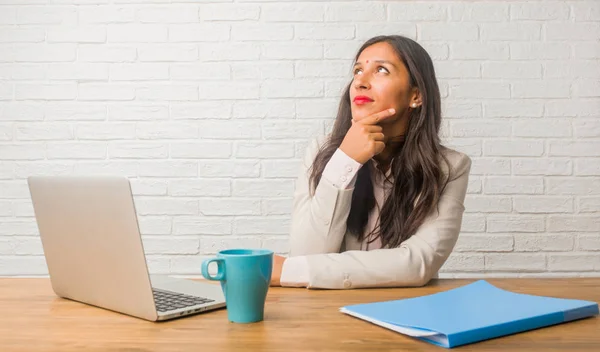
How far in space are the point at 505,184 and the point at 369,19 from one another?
85 cm

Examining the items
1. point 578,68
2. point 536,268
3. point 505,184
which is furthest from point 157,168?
point 578,68

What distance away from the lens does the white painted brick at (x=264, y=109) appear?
95.7 inches

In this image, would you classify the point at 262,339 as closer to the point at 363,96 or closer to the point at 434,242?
the point at 434,242

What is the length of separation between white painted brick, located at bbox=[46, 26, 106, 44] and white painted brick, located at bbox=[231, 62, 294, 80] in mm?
567

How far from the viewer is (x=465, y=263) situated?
2402mm

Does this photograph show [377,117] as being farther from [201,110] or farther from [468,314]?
[201,110]

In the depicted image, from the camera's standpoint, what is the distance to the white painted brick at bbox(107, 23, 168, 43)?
8.09 feet

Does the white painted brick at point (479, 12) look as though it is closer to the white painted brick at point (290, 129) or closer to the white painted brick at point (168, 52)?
the white painted brick at point (290, 129)

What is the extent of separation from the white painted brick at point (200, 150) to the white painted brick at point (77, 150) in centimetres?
30

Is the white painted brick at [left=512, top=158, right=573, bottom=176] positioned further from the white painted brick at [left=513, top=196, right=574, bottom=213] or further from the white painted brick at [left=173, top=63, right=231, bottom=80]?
the white painted brick at [left=173, top=63, right=231, bottom=80]

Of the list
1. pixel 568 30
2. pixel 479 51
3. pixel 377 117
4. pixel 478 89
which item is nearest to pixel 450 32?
pixel 479 51

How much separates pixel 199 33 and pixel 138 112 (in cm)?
41

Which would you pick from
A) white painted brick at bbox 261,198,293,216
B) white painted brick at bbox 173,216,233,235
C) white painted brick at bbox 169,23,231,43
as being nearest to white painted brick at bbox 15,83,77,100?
white painted brick at bbox 169,23,231,43

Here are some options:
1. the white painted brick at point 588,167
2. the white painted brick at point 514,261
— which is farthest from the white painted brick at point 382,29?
the white painted brick at point 514,261
